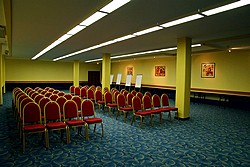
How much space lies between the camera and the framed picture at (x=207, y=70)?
13.6m

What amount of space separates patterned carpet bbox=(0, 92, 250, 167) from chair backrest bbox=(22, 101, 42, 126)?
594 mm

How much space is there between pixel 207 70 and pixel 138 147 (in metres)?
10.7

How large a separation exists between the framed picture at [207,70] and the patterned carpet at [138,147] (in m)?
6.97

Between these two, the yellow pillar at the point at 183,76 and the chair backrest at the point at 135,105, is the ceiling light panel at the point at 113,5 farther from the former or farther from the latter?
the yellow pillar at the point at 183,76

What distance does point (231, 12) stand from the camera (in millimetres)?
5078

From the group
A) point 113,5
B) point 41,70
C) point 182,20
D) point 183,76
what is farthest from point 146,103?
point 41,70

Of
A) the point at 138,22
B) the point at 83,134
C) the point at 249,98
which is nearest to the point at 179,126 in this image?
the point at 83,134

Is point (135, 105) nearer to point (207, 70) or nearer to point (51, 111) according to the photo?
point (51, 111)

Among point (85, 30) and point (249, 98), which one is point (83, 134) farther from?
point (249, 98)

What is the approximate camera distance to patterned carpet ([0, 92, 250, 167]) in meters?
4.21

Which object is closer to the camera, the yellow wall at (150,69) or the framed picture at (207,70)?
the framed picture at (207,70)

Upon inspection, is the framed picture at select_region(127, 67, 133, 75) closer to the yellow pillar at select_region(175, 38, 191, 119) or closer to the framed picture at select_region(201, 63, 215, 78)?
the framed picture at select_region(201, 63, 215, 78)

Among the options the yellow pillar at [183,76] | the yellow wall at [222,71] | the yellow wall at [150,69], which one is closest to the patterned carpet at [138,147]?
the yellow pillar at [183,76]

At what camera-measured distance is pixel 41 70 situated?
22.8m
